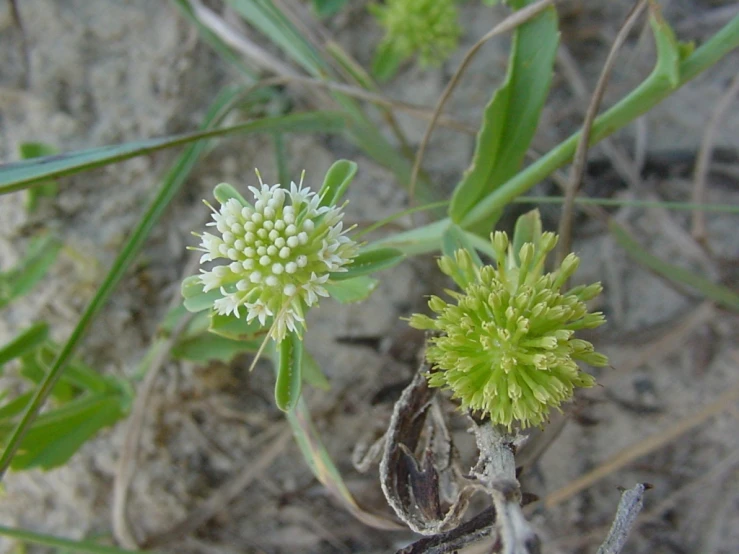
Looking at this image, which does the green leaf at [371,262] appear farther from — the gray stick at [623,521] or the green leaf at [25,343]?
the green leaf at [25,343]

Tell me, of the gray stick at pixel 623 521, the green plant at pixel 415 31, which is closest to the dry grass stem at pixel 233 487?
the gray stick at pixel 623 521

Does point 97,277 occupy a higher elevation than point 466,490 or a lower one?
higher

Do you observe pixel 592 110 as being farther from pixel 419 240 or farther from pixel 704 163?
pixel 704 163

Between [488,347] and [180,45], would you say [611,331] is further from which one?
[180,45]

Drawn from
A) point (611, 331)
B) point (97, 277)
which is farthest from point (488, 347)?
point (97, 277)

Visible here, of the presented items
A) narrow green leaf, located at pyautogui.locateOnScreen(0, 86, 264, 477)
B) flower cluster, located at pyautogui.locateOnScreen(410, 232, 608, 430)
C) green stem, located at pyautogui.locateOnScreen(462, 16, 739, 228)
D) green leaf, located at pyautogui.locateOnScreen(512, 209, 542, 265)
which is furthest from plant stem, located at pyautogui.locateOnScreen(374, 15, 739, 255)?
narrow green leaf, located at pyautogui.locateOnScreen(0, 86, 264, 477)

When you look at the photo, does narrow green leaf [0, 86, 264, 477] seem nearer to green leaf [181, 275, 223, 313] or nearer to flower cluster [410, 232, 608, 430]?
green leaf [181, 275, 223, 313]
